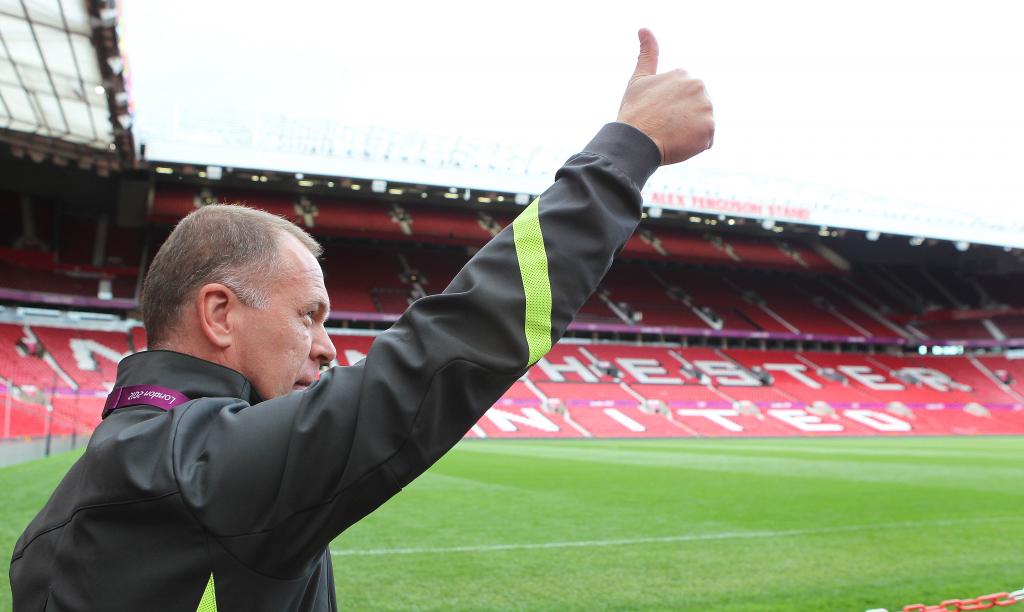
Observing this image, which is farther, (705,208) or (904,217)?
(904,217)

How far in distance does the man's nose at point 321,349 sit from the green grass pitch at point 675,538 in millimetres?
3818

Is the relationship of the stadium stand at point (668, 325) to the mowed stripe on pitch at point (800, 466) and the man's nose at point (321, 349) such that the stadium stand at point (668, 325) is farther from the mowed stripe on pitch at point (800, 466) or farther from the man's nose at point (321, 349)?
the man's nose at point (321, 349)

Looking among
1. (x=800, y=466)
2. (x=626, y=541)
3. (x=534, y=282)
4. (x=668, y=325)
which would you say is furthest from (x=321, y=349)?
(x=668, y=325)

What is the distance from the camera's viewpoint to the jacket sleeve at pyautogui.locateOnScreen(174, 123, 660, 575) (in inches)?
38.5

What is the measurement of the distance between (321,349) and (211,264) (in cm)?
22

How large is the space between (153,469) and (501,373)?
45 cm

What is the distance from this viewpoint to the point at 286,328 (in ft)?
4.08

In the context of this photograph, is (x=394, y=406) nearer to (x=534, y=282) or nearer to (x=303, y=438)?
(x=303, y=438)

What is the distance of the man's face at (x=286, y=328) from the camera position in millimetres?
1219

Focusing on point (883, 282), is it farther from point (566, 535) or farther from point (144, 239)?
point (566, 535)

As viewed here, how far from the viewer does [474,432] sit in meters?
25.0

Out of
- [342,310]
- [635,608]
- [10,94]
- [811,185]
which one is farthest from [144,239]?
[635,608]

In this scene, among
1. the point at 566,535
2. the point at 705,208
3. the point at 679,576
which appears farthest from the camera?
the point at 705,208

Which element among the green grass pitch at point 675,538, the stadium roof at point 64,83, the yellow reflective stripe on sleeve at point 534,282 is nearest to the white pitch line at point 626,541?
the green grass pitch at point 675,538
